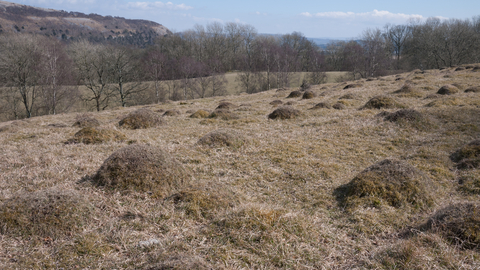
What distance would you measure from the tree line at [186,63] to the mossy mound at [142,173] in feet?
110

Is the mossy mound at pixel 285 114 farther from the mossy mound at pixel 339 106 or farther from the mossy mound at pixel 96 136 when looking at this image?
the mossy mound at pixel 96 136

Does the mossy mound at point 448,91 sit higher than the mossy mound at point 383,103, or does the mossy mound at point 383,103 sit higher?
the mossy mound at point 448,91

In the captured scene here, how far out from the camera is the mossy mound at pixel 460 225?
3525 millimetres

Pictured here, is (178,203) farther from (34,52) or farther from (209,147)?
(34,52)

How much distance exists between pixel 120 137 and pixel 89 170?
3289 millimetres

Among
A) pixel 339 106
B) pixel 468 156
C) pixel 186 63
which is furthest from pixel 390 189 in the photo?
pixel 186 63

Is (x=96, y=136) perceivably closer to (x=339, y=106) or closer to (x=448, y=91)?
(x=339, y=106)

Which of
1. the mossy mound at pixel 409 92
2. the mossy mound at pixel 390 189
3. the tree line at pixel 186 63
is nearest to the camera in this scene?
the mossy mound at pixel 390 189

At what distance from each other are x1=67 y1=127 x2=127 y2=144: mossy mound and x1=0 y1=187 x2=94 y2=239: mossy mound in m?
4.99

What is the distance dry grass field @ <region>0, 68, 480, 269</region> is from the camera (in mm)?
3412

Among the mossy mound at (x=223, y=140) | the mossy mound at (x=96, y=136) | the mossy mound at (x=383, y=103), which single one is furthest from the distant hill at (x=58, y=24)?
the mossy mound at (x=223, y=140)

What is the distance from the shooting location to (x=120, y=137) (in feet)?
30.6

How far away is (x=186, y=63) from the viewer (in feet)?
163

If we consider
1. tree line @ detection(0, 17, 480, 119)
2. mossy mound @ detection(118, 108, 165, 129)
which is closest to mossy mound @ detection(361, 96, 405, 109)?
mossy mound @ detection(118, 108, 165, 129)
